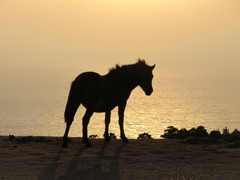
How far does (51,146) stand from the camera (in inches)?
584

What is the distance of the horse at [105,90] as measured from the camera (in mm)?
14617

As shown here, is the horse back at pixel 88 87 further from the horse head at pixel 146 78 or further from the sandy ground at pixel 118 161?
the horse head at pixel 146 78

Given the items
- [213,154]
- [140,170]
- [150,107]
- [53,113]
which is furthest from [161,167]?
[150,107]

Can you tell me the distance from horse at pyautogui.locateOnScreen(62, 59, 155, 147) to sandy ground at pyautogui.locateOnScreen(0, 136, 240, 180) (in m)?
1.00

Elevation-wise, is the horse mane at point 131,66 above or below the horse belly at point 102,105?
above

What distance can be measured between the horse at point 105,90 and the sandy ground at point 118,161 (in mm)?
1003

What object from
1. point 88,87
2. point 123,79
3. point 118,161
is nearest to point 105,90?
point 123,79

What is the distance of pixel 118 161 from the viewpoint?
39.9 ft

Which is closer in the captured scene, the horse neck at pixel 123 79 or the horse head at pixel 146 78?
the horse neck at pixel 123 79

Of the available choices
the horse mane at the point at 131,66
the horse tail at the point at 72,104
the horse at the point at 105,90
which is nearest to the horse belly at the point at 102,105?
the horse at the point at 105,90

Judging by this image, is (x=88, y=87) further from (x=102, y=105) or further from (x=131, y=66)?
(x=131, y=66)

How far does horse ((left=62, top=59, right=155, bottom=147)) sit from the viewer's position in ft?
48.0

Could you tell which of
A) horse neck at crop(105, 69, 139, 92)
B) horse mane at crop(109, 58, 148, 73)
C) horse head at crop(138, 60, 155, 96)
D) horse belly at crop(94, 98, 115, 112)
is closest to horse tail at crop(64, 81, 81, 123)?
horse belly at crop(94, 98, 115, 112)

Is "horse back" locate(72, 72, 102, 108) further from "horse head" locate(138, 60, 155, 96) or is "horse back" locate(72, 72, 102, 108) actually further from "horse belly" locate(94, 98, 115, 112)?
"horse head" locate(138, 60, 155, 96)
